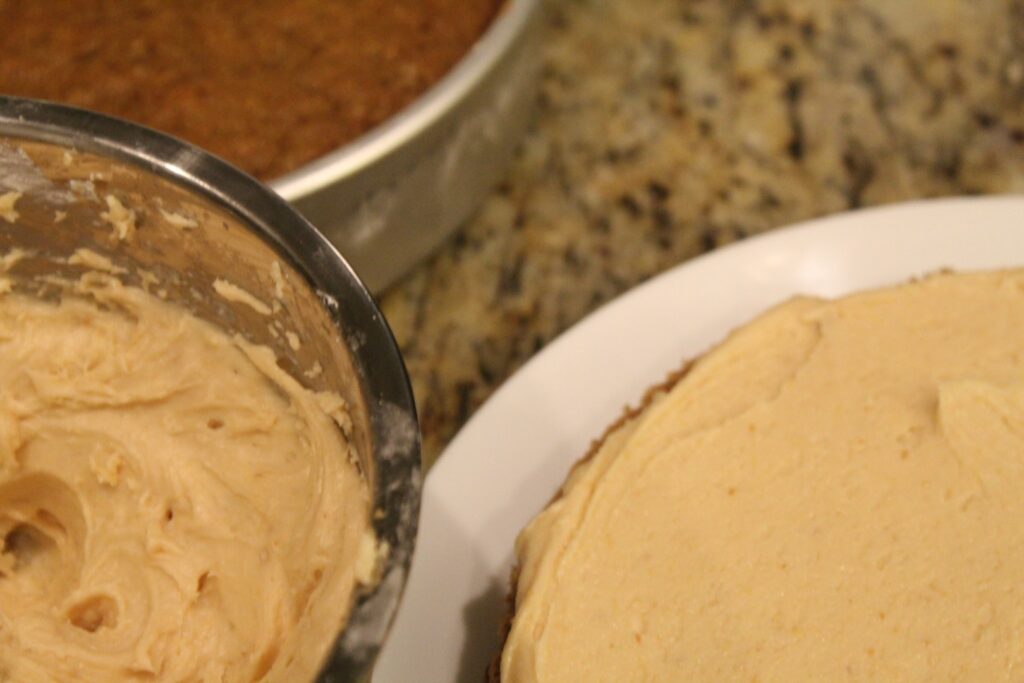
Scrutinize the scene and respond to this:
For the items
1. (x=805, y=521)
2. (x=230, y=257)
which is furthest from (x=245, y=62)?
(x=805, y=521)

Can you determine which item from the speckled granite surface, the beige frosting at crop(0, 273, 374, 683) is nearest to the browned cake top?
the speckled granite surface

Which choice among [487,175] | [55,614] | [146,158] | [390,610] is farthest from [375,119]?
[390,610]

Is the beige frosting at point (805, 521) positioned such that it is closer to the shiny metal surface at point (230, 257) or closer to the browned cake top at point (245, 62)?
the shiny metal surface at point (230, 257)

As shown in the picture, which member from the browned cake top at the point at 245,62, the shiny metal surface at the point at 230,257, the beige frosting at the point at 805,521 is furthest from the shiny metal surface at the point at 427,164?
the beige frosting at the point at 805,521

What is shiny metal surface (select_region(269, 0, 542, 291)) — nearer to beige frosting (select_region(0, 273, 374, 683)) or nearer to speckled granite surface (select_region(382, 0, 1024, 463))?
speckled granite surface (select_region(382, 0, 1024, 463))

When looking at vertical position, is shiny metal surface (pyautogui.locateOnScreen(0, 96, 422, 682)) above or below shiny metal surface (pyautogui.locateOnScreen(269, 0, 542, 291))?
above

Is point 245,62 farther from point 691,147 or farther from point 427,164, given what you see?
point 691,147
